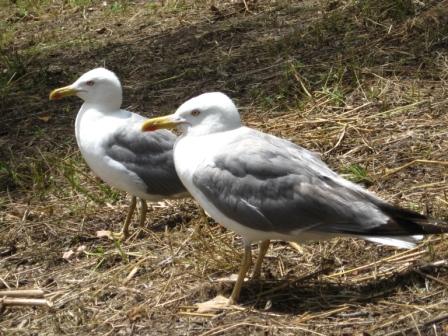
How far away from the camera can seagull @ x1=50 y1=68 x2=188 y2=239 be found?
5.39 metres

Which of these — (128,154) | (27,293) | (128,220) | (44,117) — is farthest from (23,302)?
(44,117)

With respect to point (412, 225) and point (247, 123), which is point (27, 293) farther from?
point (247, 123)

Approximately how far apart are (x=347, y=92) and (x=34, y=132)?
8.24 feet

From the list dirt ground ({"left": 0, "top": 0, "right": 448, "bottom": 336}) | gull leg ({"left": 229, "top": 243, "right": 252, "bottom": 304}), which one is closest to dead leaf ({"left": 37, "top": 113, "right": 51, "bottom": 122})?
dirt ground ({"left": 0, "top": 0, "right": 448, "bottom": 336})

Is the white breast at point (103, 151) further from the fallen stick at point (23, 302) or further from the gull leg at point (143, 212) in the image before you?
the fallen stick at point (23, 302)

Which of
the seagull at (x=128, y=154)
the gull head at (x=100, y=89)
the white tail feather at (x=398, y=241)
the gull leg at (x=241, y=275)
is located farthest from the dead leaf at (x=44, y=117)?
the white tail feather at (x=398, y=241)

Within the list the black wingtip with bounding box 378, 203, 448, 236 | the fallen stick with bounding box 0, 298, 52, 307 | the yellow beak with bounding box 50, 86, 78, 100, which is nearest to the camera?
the black wingtip with bounding box 378, 203, 448, 236

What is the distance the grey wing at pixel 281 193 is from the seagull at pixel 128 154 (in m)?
1.10

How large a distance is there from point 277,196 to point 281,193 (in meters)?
0.02

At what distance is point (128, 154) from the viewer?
541cm

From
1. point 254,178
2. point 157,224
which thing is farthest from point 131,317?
point 157,224

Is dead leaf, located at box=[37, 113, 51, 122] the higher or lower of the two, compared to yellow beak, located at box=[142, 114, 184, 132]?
lower

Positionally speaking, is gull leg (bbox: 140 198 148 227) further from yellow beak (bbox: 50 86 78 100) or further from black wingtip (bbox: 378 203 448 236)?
black wingtip (bbox: 378 203 448 236)

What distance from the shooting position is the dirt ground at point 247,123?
4348mm
